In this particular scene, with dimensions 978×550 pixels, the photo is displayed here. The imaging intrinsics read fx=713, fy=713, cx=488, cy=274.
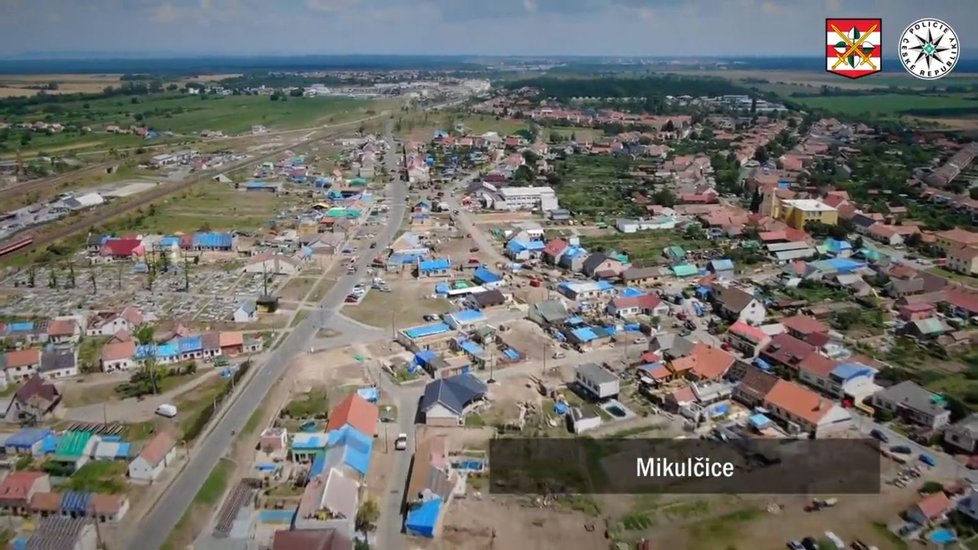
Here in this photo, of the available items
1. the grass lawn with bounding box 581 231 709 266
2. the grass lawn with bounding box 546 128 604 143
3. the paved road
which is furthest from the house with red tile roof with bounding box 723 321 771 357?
the grass lawn with bounding box 546 128 604 143

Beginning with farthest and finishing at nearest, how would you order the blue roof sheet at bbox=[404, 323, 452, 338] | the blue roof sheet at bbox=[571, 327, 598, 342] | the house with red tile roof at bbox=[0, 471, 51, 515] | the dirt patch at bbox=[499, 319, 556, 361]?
the blue roof sheet at bbox=[404, 323, 452, 338] < the blue roof sheet at bbox=[571, 327, 598, 342] < the dirt patch at bbox=[499, 319, 556, 361] < the house with red tile roof at bbox=[0, 471, 51, 515]

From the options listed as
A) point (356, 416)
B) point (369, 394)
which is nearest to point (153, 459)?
point (356, 416)

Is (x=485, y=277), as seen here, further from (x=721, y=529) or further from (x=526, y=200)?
(x=721, y=529)

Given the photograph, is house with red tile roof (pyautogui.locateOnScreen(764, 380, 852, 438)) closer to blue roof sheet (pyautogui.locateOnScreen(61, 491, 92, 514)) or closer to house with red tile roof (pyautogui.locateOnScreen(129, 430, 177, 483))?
house with red tile roof (pyautogui.locateOnScreen(129, 430, 177, 483))

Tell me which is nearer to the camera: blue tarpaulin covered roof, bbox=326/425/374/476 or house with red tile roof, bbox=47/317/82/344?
blue tarpaulin covered roof, bbox=326/425/374/476

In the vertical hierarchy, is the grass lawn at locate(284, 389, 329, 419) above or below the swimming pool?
above

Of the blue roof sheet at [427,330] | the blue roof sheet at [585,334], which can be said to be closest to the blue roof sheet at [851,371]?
the blue roof sheet at [585,334]
